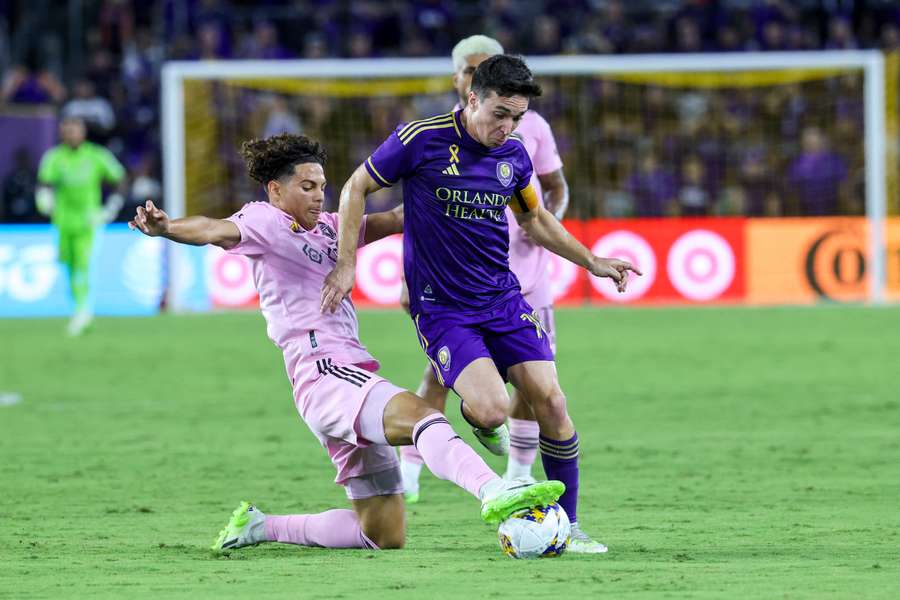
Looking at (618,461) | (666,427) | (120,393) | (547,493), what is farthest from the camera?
(120,393)

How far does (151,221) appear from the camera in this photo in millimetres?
5680

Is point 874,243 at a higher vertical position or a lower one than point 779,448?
higher

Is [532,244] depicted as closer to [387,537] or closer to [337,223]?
[337,223]

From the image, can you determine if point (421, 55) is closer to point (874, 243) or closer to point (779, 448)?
point (874, 243)

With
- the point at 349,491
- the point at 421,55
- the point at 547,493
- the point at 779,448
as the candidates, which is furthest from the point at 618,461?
the point at 421,55

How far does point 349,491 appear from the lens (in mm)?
6199

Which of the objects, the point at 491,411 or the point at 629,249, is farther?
the point at 629,249

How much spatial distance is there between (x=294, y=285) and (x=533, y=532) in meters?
1.42

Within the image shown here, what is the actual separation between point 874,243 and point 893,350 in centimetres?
582

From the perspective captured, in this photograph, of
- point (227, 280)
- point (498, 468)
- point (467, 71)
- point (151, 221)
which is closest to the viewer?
point (151, 221)

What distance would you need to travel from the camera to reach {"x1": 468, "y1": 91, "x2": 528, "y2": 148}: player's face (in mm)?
5898

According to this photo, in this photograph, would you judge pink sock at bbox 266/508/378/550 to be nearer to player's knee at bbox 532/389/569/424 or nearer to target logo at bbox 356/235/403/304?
player's knee at bbox 532/389/569/424

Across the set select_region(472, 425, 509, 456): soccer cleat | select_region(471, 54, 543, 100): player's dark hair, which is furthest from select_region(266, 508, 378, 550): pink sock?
select_region(471, 54, 543, 100): player's dark hair

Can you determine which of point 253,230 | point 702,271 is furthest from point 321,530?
point 702,271
